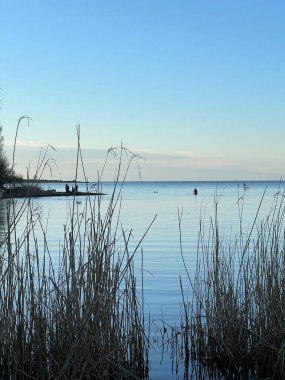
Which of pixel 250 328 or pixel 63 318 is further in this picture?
pixel 250 328

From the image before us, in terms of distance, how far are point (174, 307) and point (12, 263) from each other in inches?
204

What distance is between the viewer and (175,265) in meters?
14.9

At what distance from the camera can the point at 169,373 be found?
624 centimetres

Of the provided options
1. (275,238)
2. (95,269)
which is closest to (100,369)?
(95,269)

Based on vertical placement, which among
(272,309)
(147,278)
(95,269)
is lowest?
(147,278)

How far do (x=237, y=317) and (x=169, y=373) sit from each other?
99 centimetres

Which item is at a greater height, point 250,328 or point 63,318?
point 63,318

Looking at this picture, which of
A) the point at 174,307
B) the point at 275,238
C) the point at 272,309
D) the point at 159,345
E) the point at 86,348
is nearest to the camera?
the point at 86,348

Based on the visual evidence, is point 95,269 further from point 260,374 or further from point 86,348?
point 260,374

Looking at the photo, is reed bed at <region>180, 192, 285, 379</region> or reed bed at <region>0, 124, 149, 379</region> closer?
reed bed at <region>0, 124, 149, 379</region>

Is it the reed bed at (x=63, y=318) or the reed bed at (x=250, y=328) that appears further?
the reed bed at (x=250, y=328)

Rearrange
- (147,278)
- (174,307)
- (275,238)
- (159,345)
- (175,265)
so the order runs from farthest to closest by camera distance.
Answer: (175,265) < (147,278) < (174,307) < (159,345) < (275,238)

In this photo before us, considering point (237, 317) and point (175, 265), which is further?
point (175, 265)

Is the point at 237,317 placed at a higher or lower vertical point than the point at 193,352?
higher
